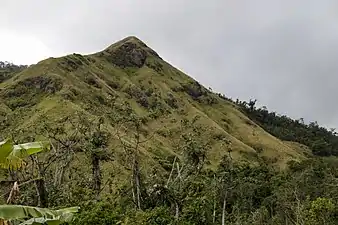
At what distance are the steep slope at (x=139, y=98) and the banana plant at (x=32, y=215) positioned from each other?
38858mm

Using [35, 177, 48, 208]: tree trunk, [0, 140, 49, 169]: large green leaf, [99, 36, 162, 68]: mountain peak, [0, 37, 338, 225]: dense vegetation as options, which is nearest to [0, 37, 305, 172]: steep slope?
[99, 36, 162, 68]: mountain peak

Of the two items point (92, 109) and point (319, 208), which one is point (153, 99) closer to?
point (92, 109)

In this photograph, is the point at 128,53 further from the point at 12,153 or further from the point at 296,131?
the point at 12,153

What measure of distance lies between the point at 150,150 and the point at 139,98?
29.1 meters

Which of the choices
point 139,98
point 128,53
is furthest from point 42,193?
point 128,53

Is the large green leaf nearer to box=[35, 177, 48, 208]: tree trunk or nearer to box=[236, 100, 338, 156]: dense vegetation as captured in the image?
box=[35, 177, 48, 208]: tree trunk

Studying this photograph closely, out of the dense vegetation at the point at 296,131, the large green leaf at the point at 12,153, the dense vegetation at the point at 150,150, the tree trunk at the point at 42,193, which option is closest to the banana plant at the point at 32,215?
the dense vegetation at the point at 150,150

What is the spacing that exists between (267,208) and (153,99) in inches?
2098

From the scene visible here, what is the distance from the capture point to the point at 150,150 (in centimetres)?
7119

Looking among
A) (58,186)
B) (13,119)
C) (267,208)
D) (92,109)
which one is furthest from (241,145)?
(58,186)

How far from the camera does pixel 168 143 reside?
78.9 m

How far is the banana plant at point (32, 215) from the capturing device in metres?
7.48

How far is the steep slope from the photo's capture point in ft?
228

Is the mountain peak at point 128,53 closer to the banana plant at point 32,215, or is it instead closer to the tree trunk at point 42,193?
the tree trunk at point 42,193
